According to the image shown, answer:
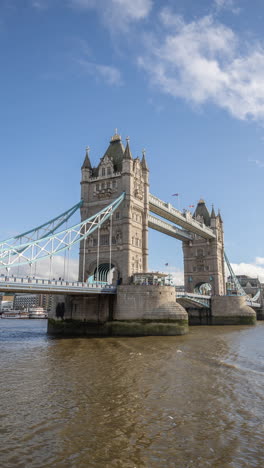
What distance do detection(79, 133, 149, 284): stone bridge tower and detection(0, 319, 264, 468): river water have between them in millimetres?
22254

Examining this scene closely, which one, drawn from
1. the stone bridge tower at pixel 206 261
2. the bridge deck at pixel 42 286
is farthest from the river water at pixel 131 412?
the stone bridge tower at pixel 206 261

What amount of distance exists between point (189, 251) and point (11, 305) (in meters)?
127

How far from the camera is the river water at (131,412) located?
7516 mm

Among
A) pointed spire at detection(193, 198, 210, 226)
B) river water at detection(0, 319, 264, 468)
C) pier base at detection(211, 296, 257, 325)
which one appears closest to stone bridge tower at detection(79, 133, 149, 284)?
pier base at detection(211, 296, 257, 325)

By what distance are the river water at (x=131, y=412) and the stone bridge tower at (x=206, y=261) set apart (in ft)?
169

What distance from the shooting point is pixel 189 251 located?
73.9 metres

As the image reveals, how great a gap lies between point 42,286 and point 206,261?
48.8 meters

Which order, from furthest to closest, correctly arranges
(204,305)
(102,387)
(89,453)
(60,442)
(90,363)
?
(204,305), (90,363), (102,387), (60,442), (89,453)

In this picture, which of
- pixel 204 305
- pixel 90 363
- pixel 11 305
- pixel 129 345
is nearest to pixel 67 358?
pixel 90 363

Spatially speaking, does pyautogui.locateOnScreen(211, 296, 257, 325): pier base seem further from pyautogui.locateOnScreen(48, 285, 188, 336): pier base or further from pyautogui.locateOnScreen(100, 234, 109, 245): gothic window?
pyautogui.locateOnScreen(100, 234, 109, 245): gothic window

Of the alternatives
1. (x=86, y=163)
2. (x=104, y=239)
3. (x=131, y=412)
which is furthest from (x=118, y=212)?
(x=131, y=412)

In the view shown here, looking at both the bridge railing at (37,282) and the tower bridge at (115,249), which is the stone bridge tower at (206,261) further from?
the bridge railing at (37,282)

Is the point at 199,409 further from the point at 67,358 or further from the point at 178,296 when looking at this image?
the point at 178,296

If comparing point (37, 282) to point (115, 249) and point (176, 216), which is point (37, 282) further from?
point (176, 216)
